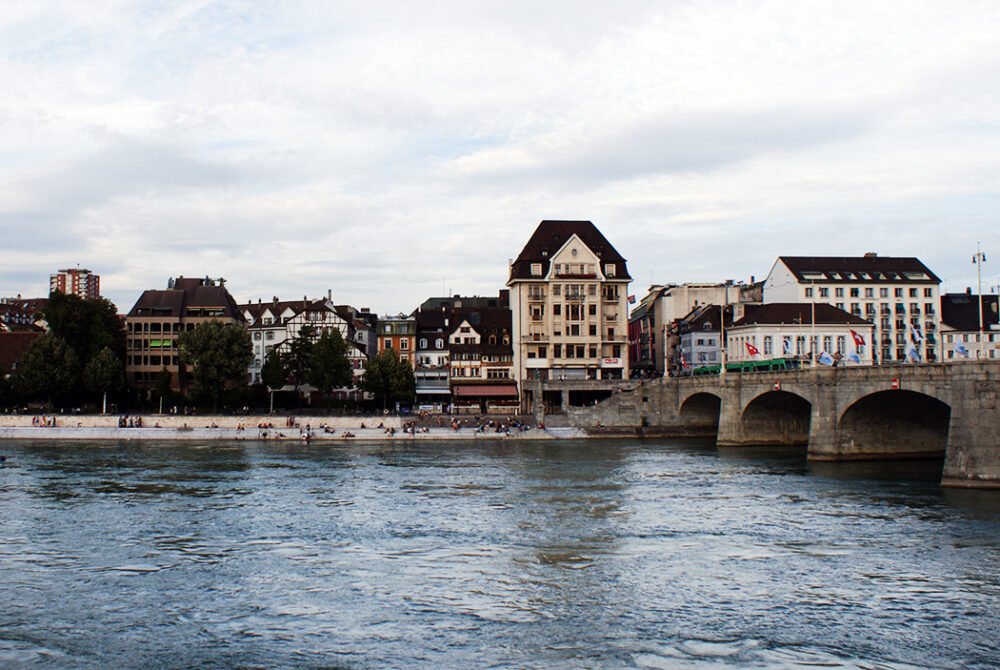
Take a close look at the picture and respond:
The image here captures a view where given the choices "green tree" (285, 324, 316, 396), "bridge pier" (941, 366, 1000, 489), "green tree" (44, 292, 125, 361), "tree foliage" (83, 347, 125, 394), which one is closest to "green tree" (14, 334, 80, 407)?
"tree foliage" (83, 347, 125, 394)

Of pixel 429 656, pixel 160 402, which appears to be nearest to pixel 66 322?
pixel 160 402

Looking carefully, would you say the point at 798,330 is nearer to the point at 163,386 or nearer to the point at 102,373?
the point at 163,386

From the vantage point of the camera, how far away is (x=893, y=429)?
6881 cm

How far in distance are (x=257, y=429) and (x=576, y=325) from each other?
4114 cm

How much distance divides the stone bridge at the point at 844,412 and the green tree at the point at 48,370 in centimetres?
5782

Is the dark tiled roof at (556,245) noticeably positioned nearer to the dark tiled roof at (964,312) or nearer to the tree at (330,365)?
the tree at (330,365)

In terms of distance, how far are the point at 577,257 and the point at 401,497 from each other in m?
75.4

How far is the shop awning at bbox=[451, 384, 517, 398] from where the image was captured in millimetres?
123812

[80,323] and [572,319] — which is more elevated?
[80,323]

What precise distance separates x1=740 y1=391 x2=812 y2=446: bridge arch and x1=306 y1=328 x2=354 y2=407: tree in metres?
50.4

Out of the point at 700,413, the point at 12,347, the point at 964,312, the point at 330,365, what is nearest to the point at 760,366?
the point at 700,413

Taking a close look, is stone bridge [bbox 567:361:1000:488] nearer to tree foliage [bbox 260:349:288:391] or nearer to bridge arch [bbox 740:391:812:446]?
bridge arch [bbox 740:391:812:446]

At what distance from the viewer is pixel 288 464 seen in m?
70.7

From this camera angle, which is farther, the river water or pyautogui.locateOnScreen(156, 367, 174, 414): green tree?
pyautogui.locateOnScreen(156, 367, 174, 414): green tree
